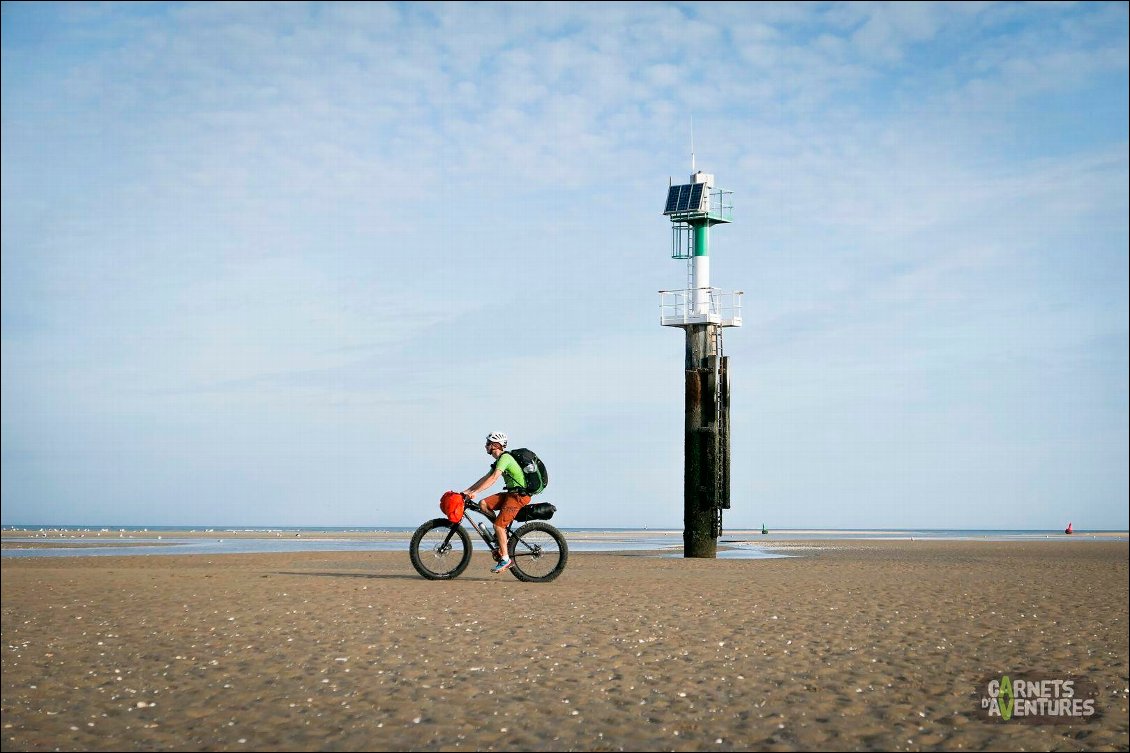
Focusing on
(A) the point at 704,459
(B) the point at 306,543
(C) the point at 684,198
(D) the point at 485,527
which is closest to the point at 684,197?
(C) the point at 684,198

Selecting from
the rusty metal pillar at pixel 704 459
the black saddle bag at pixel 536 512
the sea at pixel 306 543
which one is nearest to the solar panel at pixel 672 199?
the rusty metal pillar at pixel 704 459

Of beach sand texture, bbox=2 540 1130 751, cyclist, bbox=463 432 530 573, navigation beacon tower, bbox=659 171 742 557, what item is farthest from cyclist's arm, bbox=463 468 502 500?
navigation beacon tower, bbox=659 171 742 557

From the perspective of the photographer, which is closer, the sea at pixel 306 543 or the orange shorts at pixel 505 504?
the orange shorts at pixel 505 504

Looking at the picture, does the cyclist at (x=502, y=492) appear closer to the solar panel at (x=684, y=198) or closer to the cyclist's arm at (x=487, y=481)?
the cyclist's arm at (x=487, y=481)

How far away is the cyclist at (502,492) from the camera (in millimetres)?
16469

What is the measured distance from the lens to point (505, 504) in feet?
55.1

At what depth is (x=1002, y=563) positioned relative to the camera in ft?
85.4

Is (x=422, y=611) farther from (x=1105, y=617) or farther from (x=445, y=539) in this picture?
(x=1105, y=617)

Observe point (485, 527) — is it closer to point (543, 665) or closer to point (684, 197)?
point (543, 665)

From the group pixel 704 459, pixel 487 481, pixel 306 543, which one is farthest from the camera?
pixel 306 543

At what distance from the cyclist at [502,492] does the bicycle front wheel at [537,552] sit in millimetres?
246

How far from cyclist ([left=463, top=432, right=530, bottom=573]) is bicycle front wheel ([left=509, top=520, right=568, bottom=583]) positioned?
0.81ft

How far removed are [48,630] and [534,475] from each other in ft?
25.1

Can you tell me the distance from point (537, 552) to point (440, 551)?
1.77 meters
